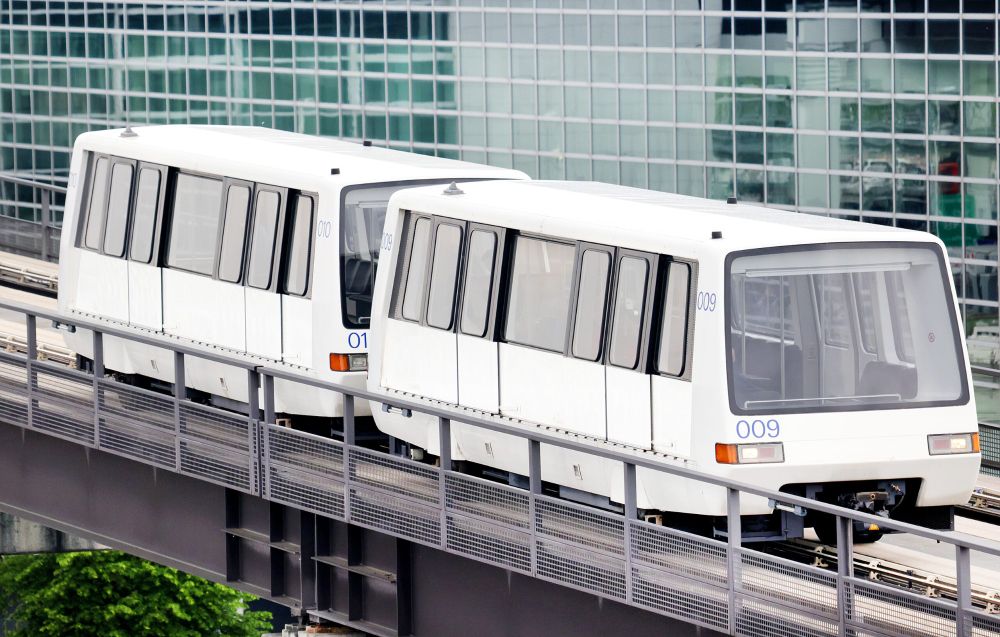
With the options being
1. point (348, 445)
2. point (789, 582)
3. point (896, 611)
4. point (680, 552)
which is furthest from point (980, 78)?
point (896, 611)

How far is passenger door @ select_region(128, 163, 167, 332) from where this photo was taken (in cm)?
2066

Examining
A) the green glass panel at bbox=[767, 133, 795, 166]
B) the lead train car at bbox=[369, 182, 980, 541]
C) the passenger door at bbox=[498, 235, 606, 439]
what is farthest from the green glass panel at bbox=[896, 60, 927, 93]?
the passenger door at bbox=[498, 235, 606, 439]

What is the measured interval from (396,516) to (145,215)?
615cm

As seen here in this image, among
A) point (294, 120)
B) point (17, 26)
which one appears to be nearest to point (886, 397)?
Result: point (294, 120)

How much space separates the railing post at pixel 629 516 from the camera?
13.7 m

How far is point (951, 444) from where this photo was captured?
1459 centimetres

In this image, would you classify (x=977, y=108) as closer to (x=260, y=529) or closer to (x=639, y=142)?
(x=639, y=142)

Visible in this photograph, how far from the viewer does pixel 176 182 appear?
67.2ft

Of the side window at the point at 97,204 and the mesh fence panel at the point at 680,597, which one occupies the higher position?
the side window at the point at 97,204

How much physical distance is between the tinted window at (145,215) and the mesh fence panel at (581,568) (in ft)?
25.0

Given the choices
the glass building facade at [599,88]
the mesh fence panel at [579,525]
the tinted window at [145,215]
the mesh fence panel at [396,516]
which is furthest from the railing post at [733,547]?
the glass building facade at [599,88]

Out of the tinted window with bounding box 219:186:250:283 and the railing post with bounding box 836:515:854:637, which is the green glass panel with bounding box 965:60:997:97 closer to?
the tinted window with bounding box 219:186:250:283

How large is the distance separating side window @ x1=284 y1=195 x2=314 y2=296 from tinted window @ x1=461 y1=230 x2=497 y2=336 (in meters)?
2.18

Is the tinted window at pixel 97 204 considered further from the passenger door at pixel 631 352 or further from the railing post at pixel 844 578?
the railing post at pixel 844 578
